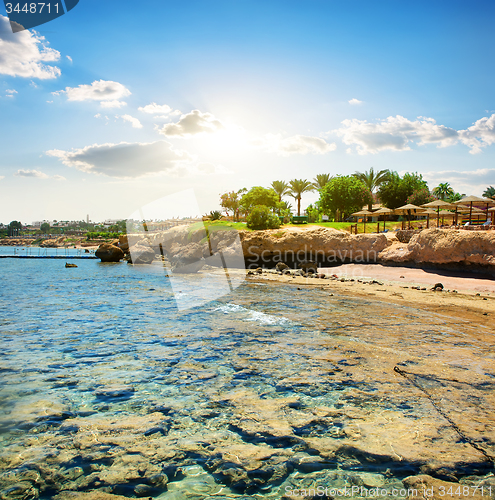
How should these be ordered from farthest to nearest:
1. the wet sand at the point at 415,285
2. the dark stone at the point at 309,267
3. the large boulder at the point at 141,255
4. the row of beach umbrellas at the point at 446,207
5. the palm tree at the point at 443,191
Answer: the palm tree at the point at 443,191 → the large boulder at the point at 141,255 → the dark stone at the point at 309,267 → the row of beach umbrellas at the point at 446,207 → the wet sand at the point at 415,285

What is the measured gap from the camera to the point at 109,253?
5988 centimetres

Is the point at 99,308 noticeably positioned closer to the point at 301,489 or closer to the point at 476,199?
the point at 301,489

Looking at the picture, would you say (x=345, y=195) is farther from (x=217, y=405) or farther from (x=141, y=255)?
(x=217, y=405)

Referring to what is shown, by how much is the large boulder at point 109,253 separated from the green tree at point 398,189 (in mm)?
56937

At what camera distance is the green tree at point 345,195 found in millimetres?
62156

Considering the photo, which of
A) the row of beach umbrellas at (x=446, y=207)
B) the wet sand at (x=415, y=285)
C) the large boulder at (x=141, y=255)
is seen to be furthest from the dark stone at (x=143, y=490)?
the large boulder at (x=141, y=255)

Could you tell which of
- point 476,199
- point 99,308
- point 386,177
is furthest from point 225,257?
point 386,177

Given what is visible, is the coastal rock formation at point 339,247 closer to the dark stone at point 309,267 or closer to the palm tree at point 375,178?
the dark stone at point 309,267

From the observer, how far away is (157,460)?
170 inches

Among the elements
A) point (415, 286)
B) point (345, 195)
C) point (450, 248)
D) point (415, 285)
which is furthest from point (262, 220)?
point (345, 195)

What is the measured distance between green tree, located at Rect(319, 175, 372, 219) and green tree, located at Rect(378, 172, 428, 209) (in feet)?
17.1

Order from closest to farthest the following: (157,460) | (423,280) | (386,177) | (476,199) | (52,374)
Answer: (157,460), (52,374), (423,280), (476,199), (386,177)

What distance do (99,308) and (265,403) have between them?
14.3 meters

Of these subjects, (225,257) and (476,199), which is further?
(225,257)
